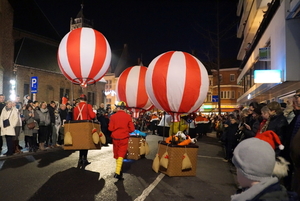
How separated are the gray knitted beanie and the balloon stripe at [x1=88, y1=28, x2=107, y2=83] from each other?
5497 mm

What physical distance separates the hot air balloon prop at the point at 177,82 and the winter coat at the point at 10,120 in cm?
538

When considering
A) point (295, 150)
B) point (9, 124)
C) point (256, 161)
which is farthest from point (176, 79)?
point (9, 124)

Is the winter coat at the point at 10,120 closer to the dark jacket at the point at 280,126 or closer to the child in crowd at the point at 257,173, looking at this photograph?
the dark jacket at the point at 280,126

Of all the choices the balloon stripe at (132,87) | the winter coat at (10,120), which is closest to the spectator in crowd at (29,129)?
the winter coat at (10,120)

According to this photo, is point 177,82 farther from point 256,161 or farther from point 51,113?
point 51,113

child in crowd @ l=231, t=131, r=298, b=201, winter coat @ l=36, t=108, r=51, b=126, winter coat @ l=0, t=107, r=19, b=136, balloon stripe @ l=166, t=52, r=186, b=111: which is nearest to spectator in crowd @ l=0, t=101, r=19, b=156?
winter coat @ l=0, t=107, r=19, b=136

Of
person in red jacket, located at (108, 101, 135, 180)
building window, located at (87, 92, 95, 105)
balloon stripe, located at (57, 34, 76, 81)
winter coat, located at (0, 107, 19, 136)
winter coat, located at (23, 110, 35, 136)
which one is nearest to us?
person in red jacket, located at (108, 101, 135, 180)

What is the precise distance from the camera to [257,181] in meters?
1.73

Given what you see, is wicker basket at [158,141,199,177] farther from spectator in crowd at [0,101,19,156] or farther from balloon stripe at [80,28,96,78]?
spectator in crowd at [0,101,19,156]

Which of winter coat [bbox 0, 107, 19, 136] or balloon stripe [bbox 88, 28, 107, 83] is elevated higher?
balloon stripe [bbox 88, 28, 107, 83]

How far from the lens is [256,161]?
1.71m

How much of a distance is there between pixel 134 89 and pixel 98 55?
71.2 inches

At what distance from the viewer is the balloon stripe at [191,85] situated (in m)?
5.74

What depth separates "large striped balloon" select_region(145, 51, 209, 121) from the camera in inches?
226
